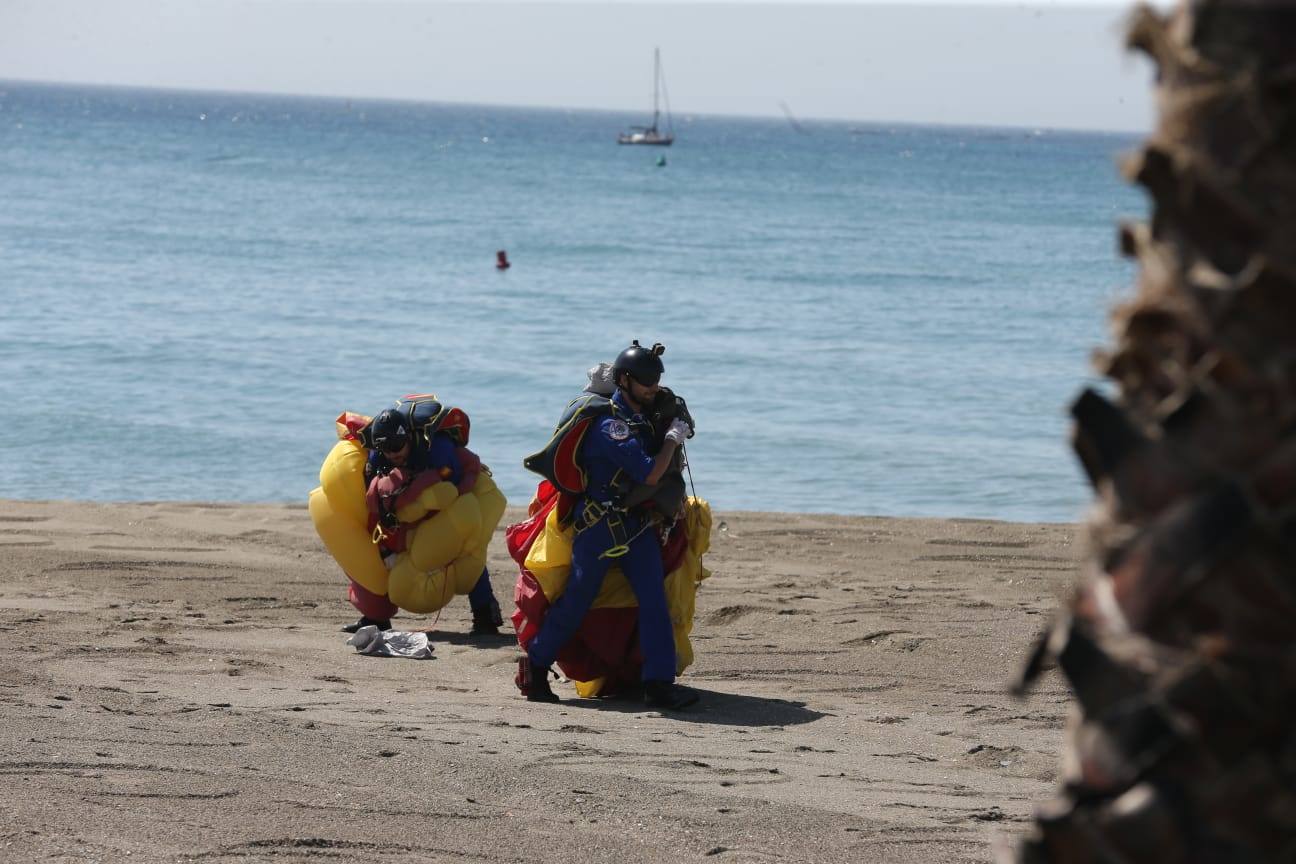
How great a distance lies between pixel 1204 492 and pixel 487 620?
8.02m

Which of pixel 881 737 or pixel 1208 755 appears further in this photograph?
pixel 881 737

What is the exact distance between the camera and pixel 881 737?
6949 mm

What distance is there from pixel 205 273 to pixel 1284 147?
35864 millimetres

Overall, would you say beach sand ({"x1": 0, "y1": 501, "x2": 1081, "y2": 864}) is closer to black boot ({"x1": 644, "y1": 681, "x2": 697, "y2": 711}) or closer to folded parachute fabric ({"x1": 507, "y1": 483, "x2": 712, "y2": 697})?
black boot ({"x1": 644, "y1": 681, "x2": 697, "y2": 711})

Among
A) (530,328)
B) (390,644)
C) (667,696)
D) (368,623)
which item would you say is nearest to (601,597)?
(667,696)

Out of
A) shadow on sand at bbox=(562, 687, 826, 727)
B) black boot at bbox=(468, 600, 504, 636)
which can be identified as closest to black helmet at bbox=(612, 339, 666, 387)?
shadow on sand at bbox=(562, 687, 826, 727)

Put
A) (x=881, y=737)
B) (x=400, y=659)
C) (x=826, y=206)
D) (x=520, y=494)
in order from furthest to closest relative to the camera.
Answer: (x=826, y=206) < (x=520, y=494) < (x=400, y=659) < (x=881, y=737)

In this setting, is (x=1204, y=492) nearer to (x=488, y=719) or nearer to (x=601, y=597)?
(x=488, y=719)

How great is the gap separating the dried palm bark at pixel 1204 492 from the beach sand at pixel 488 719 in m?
1.89

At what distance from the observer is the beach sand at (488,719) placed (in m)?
5.01

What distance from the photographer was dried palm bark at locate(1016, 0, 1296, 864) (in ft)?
5.40

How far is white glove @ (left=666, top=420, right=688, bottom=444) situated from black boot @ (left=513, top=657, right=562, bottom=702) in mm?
1344

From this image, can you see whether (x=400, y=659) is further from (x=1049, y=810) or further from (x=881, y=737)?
(x=1049, y=810)

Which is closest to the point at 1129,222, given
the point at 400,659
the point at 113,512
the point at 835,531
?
the point at 400,659
